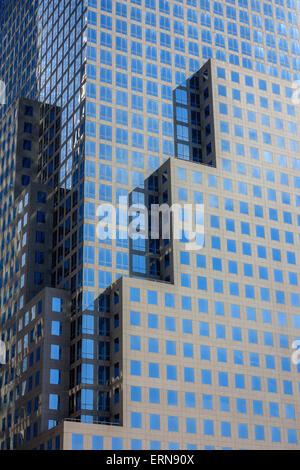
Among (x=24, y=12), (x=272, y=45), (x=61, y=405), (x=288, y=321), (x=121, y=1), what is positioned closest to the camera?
(x=61, y=405)

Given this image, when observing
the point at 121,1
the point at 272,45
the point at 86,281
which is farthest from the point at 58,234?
the point at 272,45

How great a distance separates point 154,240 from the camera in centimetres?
13200

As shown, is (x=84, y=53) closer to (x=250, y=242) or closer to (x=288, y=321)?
(x=250, y=242)

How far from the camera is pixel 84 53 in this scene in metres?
140

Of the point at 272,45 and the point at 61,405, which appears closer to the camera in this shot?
the point at 61,405

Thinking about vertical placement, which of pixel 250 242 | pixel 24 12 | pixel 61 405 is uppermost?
pixel 24 12

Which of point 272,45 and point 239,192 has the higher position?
point 272,45

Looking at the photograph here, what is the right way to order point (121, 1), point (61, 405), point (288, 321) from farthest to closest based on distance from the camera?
1. point (121, 1)
2. point (288, 321)
3. point (61, 405)

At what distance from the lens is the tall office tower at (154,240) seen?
119250 millimetres

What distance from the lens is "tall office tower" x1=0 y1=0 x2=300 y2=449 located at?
119250 mm

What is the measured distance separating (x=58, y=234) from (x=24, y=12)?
6302 cm

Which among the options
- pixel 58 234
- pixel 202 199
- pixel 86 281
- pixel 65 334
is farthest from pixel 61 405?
pixel 202 199

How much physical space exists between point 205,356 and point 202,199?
25928 mm

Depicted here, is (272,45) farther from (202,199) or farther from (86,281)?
(86,281)
